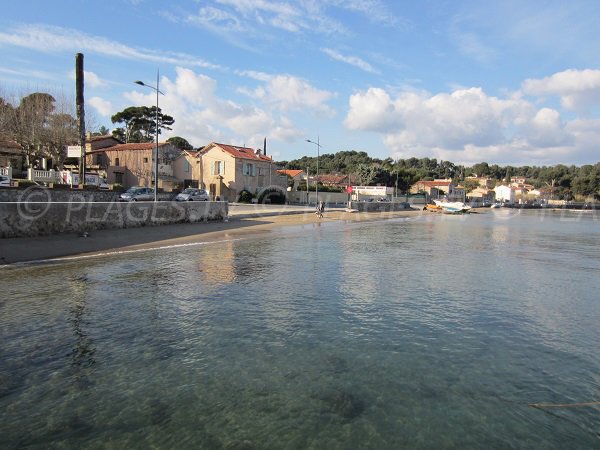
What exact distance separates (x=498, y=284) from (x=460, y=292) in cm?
199

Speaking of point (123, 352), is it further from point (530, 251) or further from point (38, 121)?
point (38, 121)

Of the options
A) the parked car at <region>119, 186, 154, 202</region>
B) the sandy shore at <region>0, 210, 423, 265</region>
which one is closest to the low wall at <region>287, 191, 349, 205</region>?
the parked car at <region>119, 186, 154, 202</region>

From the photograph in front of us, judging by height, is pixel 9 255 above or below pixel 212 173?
below

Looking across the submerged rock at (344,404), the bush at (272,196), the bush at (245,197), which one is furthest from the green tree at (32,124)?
the submerged rock at (344,404)

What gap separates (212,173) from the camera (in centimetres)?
6094

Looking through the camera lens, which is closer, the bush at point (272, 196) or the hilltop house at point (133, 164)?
the hilltop house at point (133, 164)

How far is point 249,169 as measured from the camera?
62.3 m

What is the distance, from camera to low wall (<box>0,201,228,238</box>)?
18.4 meters

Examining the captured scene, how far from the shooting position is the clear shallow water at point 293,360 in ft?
15.5

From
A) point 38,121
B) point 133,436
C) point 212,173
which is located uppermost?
point 38,121

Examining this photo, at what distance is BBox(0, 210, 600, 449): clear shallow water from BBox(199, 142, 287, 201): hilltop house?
1871 inches

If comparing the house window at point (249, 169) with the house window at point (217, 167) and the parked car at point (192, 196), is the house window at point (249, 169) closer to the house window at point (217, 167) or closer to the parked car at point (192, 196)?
the house window at point (217, 167)

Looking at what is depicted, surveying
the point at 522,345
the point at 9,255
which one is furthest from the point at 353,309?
the point at 9,255

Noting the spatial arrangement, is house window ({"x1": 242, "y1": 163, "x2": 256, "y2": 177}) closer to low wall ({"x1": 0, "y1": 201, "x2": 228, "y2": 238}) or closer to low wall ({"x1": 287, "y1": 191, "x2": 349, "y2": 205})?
low wall ({"x1": 287, "y1": 191, "x2": 349, "y2": 205})
